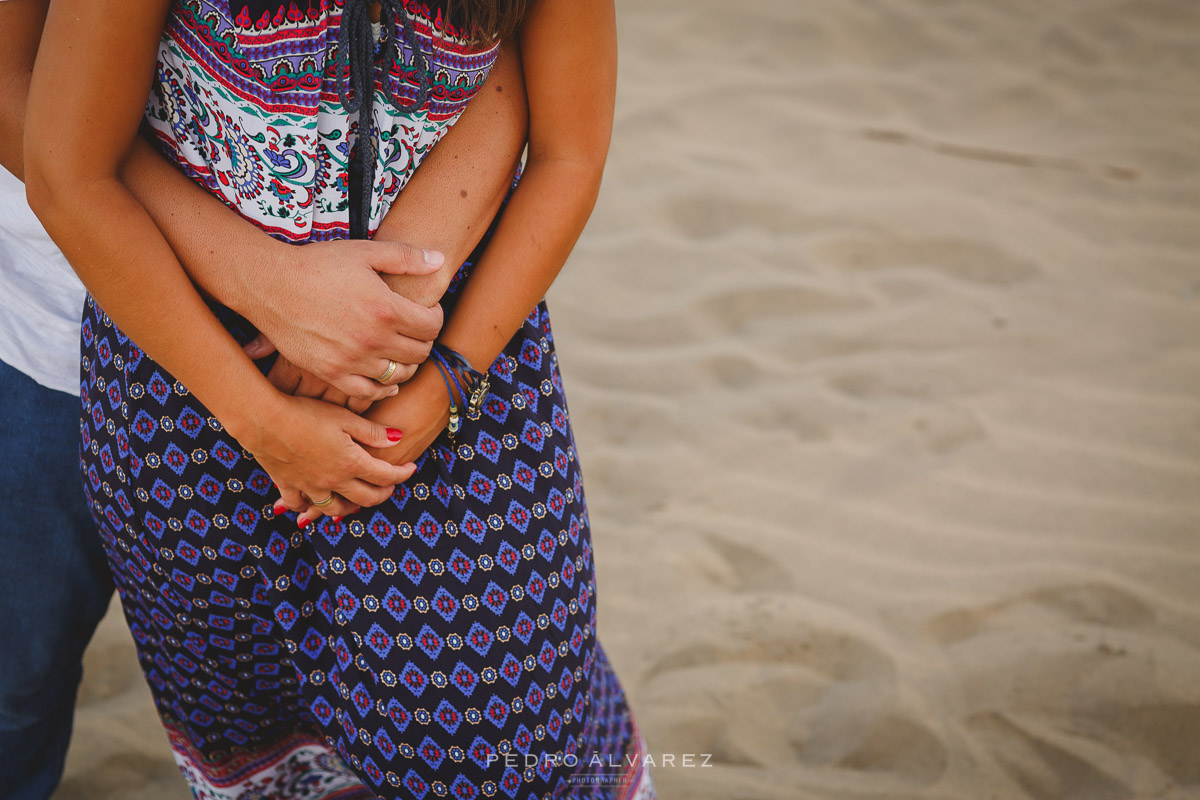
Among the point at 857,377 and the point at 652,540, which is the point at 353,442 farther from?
the point at 857,377

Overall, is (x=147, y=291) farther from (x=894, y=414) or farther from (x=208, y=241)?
(x=894, y=414)

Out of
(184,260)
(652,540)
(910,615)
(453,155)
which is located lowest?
(652,540)

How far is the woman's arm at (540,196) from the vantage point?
1271mm

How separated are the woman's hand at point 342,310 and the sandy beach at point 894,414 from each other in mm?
1290

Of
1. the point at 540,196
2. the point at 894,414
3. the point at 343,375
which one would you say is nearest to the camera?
the point at 343,375

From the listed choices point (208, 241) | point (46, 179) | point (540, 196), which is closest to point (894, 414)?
point (540, 196)

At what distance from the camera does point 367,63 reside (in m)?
1.17

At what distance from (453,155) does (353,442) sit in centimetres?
41

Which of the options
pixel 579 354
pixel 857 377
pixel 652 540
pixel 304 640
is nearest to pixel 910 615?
pixel 652 540

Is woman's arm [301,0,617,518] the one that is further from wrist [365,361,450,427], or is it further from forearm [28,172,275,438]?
forearm [28,172,275,438]

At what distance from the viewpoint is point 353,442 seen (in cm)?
124

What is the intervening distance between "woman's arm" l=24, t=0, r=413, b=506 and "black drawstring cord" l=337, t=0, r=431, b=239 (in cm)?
20

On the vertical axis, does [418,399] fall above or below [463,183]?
below

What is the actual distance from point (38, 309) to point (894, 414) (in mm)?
2254
